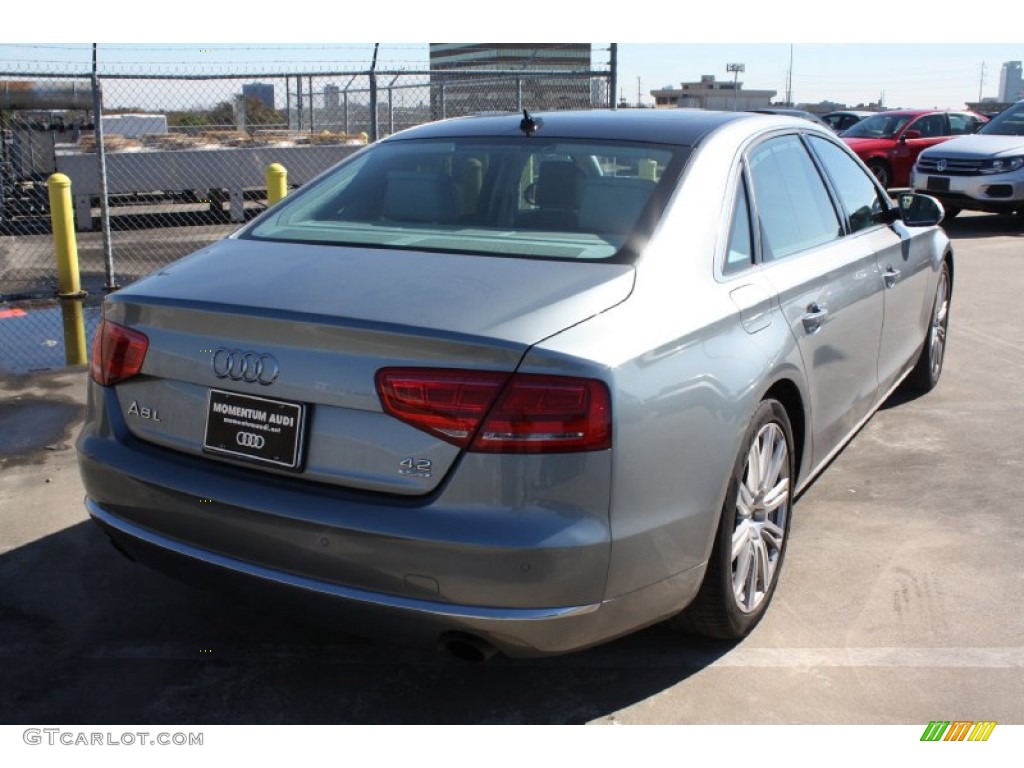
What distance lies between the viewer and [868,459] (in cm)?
529

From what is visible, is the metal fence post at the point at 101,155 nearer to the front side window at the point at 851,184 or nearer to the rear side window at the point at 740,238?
the front side window at the point at 851,184

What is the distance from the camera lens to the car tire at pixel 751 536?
3.16 metres

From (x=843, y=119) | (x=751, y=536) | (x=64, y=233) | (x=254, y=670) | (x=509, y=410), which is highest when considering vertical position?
(x=843, y=119)

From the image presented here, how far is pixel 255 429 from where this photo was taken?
2809mm

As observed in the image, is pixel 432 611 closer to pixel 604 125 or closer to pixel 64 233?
pixel 604 125

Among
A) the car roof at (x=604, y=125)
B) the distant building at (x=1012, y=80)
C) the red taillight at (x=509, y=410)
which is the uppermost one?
the distant building at (x=1012, y=80)

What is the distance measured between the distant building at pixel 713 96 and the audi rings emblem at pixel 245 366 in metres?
26.1

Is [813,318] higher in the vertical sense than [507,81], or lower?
lower

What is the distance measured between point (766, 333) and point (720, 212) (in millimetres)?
400

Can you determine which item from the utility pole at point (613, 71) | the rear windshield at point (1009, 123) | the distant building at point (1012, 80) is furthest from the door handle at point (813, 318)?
the distant building at point (1012, 80)

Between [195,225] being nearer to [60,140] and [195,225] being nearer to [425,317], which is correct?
[60,140]

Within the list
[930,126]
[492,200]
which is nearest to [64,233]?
[492,200]

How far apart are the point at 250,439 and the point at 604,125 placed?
5.86 feet

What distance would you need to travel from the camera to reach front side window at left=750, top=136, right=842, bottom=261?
3730 mm
